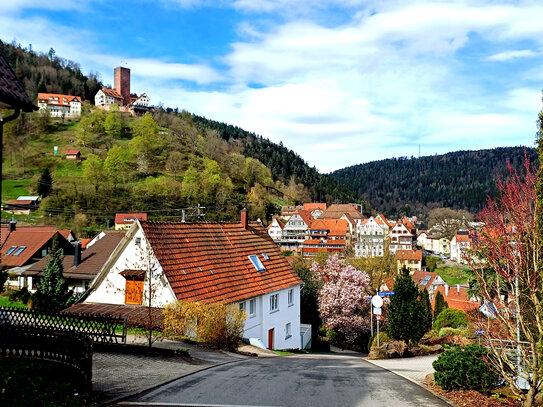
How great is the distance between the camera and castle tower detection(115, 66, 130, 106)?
182 metres

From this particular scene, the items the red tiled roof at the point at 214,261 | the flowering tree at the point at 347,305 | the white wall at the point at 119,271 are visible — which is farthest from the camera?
the flowering tree at the point at 347,305

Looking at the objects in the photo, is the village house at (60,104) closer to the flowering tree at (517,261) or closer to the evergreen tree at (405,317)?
the evergreen tree at (405,317)

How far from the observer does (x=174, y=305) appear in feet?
61.6

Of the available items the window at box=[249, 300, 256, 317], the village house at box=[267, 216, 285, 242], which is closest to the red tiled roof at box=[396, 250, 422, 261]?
the village house at box=[267, 216, 285, 242]

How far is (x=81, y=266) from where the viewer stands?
35688mm

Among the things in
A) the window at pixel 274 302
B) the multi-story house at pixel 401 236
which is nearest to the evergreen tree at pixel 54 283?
the window at pixel 274 302

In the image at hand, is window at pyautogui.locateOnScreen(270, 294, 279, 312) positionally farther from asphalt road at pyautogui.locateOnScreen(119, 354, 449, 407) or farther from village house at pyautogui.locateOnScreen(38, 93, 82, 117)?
village house at pyautogui.locateOnScreen(38, 93, 82, 117)

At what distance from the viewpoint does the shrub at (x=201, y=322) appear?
18.3 m

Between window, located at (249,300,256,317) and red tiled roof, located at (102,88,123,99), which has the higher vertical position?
red tiled roof, located at (102,88,123,99)

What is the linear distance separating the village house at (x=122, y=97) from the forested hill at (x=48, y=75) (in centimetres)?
1027

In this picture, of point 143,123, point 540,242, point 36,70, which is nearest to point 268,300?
point 540,242

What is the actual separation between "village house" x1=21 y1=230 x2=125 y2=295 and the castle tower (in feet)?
509

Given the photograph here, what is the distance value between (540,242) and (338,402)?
203 inches

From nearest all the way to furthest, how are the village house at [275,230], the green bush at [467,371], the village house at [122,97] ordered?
1. the green bush at [467,371]
2. the village house at [275,230]
3. the village house at [122,97]
